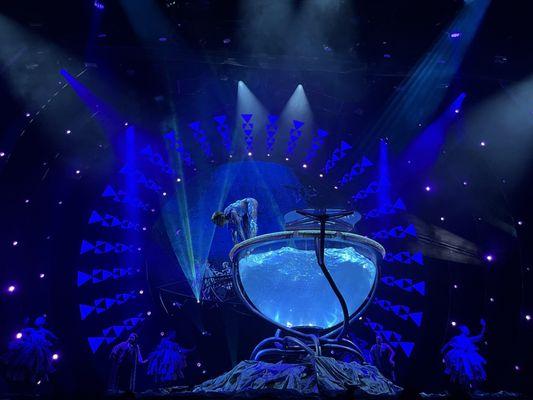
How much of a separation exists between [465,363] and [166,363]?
4.81 metres

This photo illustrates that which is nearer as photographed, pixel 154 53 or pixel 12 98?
pixel 12 98

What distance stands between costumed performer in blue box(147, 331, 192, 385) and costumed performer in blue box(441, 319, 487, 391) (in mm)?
4387

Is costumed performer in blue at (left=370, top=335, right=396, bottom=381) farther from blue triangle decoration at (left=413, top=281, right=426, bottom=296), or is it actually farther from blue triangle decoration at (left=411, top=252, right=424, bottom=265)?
blue triangle decoration at (left=411, top=252, right=424, bottom=265)

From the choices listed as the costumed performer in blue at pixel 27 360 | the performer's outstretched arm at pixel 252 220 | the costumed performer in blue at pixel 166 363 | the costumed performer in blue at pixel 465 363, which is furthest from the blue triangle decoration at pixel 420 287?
the costumed performer in blue at pixel 27 360

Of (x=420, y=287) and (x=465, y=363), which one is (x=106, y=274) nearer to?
(x=420, y=287)

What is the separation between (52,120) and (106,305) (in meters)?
3.43

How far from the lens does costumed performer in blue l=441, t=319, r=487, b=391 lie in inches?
252

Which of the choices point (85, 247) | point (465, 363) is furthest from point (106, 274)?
point (465, 363)

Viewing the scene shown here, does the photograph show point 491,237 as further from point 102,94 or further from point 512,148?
point 102,94

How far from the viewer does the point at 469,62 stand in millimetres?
7059

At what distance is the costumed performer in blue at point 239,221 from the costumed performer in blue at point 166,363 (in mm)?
4533

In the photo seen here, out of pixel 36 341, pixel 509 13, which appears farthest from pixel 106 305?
pixel 509 13

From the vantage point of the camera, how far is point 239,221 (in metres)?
3.70

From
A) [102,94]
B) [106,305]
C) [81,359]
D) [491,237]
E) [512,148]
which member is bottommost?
[81,359]
